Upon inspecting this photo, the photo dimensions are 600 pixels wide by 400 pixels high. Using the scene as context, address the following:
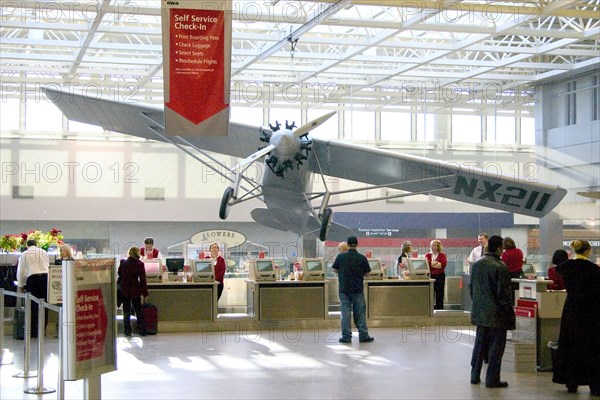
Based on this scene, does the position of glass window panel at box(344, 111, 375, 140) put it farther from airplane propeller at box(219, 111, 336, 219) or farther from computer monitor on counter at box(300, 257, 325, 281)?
computer monitor on counter at box(300, 257, 325, 281)

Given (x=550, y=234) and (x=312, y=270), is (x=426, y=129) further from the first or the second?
(x=312, y=270)

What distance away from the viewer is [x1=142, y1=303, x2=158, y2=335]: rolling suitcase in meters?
12.6

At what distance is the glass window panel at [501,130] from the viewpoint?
69.7 ft

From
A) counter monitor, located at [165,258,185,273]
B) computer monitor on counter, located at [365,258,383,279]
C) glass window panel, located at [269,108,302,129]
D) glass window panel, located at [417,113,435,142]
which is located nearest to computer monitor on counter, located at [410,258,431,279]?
computer monitor on counter, located at [365,258,383,279]

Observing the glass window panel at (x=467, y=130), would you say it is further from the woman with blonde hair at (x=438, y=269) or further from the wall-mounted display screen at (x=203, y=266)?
the wall-mounted display screen at (x=203, y=266)

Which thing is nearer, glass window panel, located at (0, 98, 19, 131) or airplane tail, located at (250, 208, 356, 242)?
airplane tail, located at (250, 208, 356, 242)

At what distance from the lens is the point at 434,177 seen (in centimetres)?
1505

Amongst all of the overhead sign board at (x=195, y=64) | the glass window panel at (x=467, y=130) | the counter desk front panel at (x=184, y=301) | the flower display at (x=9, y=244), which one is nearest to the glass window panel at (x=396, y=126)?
the glass window panel at (x=467, y=130)

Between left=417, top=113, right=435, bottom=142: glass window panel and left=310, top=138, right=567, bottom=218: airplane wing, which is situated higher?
left=417, top=113, right=435, bottom=142: glass window panel

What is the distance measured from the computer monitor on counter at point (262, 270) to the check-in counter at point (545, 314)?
533 cm

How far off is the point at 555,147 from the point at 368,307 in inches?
339

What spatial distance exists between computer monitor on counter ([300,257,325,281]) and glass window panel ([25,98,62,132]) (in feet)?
24.6

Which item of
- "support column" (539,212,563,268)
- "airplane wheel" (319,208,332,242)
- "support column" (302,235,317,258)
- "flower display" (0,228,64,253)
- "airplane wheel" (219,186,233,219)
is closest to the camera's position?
"flower display" (0,228,64,253)

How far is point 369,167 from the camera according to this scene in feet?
51.5
